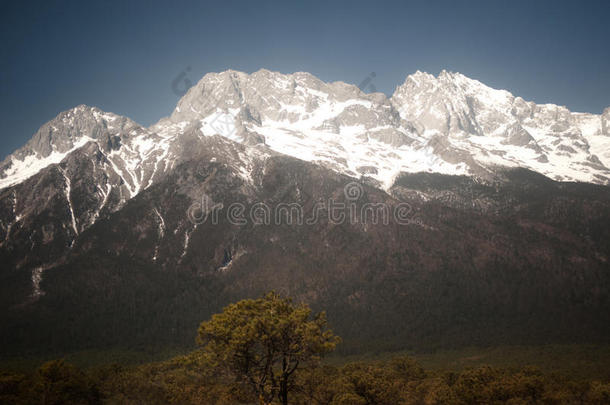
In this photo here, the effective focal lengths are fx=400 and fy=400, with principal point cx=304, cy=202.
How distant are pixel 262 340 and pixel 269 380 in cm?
1092

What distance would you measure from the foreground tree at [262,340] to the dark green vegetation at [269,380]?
0.09 metres

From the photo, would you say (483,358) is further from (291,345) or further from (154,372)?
(291,345)

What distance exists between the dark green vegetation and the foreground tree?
0.09 m

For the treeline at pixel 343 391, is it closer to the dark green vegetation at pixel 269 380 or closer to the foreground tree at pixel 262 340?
the dark green vegetation at pixel 269 380

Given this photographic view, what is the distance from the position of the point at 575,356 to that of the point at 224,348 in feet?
668

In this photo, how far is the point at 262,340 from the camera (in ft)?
114

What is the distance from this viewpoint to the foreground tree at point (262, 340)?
114 ft

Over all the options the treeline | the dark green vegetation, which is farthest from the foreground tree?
the treeline

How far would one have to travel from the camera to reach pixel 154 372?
433ft

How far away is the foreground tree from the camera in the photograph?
34.9m

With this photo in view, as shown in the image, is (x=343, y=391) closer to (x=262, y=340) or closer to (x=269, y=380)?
(x=269, y=380)

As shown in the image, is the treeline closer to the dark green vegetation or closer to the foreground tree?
the dark green vegetation

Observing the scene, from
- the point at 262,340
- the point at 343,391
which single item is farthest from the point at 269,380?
the point at 343,391

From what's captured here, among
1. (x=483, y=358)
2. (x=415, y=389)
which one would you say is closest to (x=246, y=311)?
(x=415, y=389)
